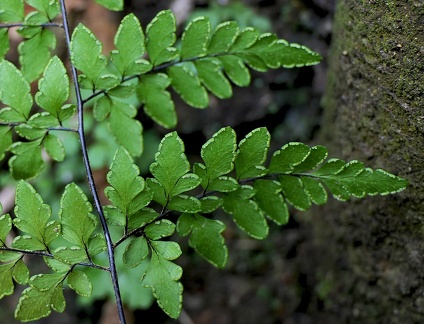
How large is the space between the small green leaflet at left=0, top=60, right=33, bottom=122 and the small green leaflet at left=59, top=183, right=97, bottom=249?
32 centimetres

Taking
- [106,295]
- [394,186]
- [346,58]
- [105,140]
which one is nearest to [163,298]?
[394,186]

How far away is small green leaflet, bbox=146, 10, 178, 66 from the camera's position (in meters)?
1.34

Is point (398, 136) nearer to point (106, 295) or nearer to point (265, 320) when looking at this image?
point (265, 320)

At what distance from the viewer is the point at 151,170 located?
1.19 metres

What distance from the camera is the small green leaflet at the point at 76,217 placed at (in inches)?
46.1

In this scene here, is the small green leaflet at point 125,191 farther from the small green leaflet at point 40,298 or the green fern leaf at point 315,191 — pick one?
the green fern leaf at point 315,191

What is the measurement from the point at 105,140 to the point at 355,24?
4.89 feet

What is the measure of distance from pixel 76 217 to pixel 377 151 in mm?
834

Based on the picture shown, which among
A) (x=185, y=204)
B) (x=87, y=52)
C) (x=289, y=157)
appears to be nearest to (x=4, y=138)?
(x=87, y=52)

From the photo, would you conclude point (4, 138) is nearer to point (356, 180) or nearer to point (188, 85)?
point (188, 85)

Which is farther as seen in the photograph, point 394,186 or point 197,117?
point 197,117

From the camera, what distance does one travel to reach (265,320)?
2035mm

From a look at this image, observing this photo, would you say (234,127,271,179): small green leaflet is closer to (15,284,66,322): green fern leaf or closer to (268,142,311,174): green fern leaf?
(268,142,311,174): green fern leaf

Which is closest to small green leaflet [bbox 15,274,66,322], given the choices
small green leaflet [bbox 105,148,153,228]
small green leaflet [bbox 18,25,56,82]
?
small green leaflet [bbox 105,148,153,228]
